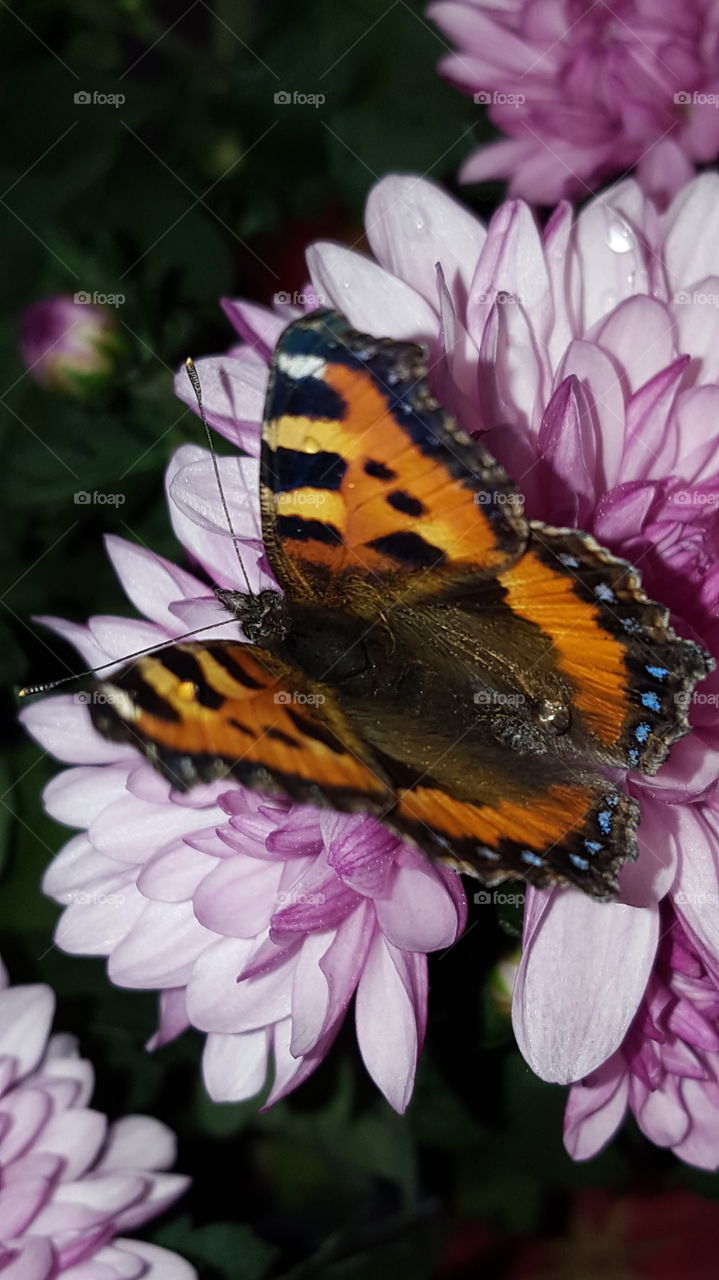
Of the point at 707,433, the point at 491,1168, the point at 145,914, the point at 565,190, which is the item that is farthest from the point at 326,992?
the point at 565,190

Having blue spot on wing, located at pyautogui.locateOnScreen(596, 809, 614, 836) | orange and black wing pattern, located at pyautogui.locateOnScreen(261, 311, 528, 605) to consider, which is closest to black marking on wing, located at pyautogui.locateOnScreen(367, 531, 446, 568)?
orange and black wing pattern, located at pyautogui.locateOnScreen(261, 311, 528, 605)

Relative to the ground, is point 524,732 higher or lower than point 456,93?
lower

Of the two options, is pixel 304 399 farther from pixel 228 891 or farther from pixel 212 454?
pixel 228 891

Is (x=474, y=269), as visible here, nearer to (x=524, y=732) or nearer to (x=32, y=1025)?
(x=524, y=732)

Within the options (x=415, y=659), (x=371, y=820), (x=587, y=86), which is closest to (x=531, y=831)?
(x=371, y=820)

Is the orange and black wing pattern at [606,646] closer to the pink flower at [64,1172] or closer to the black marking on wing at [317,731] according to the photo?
the black marking on wing at [317,731]

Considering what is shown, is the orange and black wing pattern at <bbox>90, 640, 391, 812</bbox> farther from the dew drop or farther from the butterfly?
the dew drop
